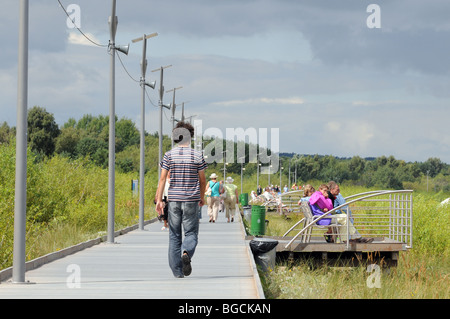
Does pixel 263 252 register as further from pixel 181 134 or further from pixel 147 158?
pixel 147 158

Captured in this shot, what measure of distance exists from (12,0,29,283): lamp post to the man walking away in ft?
6.46

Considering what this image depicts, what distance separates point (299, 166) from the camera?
541 feet

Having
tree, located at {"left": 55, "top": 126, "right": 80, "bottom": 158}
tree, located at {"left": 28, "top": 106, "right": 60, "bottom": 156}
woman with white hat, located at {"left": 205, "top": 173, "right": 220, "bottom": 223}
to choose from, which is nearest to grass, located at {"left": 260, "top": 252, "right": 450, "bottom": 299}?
woman with white hat, located at {"left": 205, "top": 173, "right": 220, "bottom": 223}

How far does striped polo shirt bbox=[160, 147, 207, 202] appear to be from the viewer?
11.7m

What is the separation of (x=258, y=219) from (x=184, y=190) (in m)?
11.8

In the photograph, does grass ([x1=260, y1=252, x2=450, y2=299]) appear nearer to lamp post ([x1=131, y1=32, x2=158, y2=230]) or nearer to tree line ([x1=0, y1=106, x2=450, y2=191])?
lamp post ([x1=131, y1=32, x2=158, y2=230])

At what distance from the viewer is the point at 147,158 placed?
99688mm

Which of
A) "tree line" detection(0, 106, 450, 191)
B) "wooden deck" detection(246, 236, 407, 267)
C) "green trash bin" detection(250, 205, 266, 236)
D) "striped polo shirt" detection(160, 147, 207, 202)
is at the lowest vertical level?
"wooden deck" detection(246, 236, 407, 267)

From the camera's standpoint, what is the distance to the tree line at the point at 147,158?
90.6 metres

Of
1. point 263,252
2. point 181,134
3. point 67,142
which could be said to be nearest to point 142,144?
point 263,252

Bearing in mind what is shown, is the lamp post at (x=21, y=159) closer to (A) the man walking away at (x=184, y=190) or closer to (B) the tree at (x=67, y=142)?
(A) the man walking away at (x=184, y=190)

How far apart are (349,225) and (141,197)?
32.7ft
